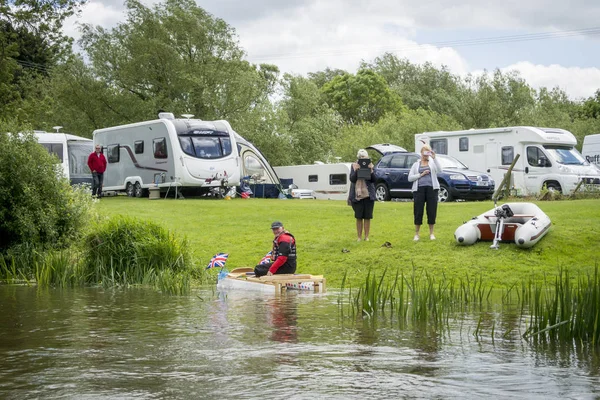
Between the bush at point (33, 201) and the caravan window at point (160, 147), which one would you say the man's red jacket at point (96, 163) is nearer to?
the caravan window at point (160, 147)

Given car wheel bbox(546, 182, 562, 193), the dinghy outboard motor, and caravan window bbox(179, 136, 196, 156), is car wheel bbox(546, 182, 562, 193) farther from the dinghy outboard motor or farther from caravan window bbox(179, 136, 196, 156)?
the dinghy outboard motor

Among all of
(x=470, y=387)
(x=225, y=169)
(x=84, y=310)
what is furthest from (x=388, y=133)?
(x=470, y=387)

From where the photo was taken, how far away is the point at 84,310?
12398 mm

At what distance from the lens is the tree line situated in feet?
92.1

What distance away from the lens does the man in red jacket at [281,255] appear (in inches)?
573

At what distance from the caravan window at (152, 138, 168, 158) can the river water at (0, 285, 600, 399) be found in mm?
22034

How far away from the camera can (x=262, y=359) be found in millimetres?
8555

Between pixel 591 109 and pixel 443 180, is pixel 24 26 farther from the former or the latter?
pixel 591 109

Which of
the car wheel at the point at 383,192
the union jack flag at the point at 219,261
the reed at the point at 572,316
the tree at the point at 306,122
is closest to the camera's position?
the reed at the point at 572,316

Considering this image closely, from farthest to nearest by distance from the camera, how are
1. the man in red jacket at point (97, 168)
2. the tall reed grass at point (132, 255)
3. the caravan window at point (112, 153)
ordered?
the caravan window at point (112, 153) → the man in red jacket at point (97, 168) → the tall reed grass at point (132, 255)

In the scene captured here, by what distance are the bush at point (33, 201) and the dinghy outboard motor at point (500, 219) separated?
880cm

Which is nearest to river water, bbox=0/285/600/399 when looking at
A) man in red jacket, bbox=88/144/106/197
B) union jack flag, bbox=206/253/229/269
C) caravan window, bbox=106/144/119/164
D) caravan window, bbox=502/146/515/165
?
union jack flag, bbox=206/253/229/269

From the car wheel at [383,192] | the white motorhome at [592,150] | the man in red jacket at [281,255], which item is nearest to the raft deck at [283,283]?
the man in red jacket at [281,255]

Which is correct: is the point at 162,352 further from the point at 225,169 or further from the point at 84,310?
the point at 225,169
